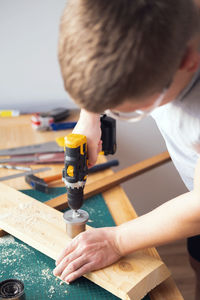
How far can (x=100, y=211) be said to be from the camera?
1.30 metres

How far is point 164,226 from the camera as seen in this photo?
3.11 ft

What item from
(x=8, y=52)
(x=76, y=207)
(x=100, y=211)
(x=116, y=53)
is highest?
(x=116, y=53)

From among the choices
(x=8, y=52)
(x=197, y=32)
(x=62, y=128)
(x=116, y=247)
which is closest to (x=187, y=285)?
(x=62, y=128)

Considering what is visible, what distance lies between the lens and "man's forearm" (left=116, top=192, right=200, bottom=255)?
0.90 meters

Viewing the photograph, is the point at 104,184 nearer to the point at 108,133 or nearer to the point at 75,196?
the point at 108,133

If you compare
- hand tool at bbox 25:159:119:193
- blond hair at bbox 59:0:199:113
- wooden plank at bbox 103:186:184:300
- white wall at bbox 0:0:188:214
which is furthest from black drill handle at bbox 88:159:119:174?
blond hair at bbox 59:0:199:113

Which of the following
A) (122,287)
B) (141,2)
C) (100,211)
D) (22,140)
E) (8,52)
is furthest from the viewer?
(8,52)

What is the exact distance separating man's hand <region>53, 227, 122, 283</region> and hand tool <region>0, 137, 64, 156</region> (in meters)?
0.68

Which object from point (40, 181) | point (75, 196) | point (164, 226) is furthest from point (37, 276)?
point (40, 181)

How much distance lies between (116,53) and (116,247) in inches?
21.6

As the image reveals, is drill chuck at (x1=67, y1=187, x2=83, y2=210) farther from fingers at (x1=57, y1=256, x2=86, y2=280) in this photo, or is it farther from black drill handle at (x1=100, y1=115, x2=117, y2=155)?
black drill handle at (x1=100, y1=115, x2=117, y2=155)

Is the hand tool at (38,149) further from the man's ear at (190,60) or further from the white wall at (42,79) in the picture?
the man's ear at (190,60)

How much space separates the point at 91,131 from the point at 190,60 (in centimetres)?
53

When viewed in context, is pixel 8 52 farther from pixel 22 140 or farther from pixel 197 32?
pixel 197 32
